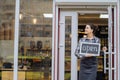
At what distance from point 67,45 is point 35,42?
81 centimetres

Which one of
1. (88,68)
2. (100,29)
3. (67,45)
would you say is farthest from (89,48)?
(100,29)

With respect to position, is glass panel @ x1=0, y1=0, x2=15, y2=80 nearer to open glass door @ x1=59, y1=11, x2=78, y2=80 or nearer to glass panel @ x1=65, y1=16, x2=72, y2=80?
open glass door @ x1=59, y1=11, x2=78, y2=80

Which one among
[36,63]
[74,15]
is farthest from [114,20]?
[36,63]

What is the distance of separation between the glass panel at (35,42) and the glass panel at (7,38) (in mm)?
231

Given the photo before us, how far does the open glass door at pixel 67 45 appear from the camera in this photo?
320 inches

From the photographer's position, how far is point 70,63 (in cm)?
816

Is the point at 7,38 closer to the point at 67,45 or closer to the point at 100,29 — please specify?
the point at 67,45

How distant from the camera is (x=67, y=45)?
8.19 metres

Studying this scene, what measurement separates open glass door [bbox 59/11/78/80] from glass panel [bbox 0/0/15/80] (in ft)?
4.08

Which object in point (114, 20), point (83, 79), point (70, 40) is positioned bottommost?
point (83, 79)

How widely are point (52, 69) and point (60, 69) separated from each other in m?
0.22

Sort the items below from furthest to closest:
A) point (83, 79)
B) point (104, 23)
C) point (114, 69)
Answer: point (104, 23), point (114, 69), point (83, 79)

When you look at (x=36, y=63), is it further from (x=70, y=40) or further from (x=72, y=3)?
(x=72, y=3)

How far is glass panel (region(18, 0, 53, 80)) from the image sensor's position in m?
8.16
